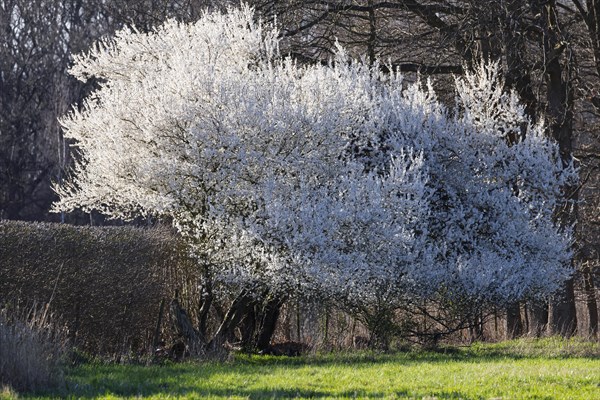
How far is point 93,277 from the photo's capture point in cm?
1260

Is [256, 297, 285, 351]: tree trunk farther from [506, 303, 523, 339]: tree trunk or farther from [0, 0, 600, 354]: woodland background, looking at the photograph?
[506, 303, 523, 339]: tree trunk

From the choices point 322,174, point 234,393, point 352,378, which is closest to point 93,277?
point 322,174

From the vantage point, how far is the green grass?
8422 mm

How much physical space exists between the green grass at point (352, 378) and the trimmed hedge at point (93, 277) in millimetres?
1457

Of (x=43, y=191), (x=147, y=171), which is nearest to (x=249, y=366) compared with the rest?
(x=147, y=171)

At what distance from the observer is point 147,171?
1355 centimetres

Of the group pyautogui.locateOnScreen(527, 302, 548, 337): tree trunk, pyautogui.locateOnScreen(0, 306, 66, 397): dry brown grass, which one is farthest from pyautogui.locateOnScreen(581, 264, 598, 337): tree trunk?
pyautogui.locateOnScreen(0, 306, 66, 397): dry brown grass

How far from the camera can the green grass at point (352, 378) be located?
842cm

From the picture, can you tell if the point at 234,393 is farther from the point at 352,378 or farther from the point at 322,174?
the point at 322,174

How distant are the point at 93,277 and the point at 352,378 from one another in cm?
453

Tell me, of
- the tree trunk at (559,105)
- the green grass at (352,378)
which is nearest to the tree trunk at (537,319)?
the tree trunk at (559,105)

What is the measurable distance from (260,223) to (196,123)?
1.70 metres

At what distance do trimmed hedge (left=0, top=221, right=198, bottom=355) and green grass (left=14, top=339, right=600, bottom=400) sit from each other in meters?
1.46

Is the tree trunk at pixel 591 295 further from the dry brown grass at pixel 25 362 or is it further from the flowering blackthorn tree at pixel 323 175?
the dry brown grass at pixel 25 362
